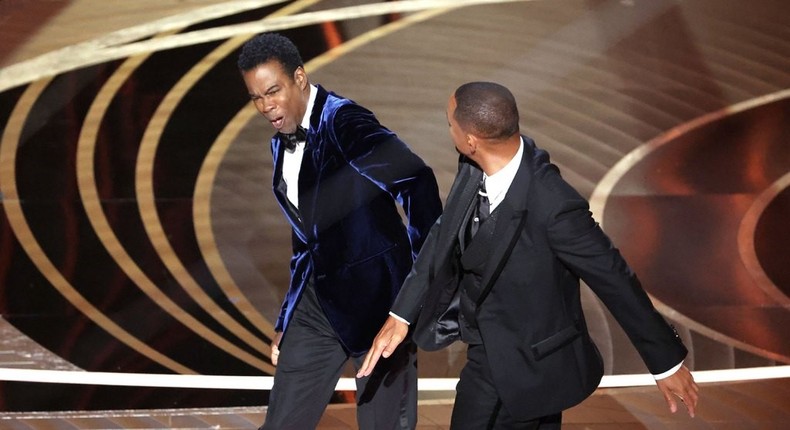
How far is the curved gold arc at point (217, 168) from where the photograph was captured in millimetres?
4895

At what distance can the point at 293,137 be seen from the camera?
300cm

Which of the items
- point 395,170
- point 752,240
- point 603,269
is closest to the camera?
point 603,269

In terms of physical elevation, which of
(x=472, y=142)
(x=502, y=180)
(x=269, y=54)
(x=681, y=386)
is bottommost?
(x=681, y=386)

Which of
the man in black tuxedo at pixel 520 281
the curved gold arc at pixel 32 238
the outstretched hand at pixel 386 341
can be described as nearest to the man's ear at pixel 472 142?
the man in black tuxedo at pixel 520 281

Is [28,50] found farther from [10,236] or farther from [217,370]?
[217,370]

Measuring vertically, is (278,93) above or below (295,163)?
above

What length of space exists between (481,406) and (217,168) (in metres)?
3.11

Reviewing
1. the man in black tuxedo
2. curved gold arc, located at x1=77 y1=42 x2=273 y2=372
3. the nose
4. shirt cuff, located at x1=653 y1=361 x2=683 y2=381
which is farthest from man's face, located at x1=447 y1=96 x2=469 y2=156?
curved gold arc, located at x1=77 y1=42 x2=273 y2=372

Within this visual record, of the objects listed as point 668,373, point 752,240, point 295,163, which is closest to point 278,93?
point 295,163

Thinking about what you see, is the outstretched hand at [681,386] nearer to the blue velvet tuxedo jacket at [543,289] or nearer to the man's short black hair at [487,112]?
the blue velvet tuxedo jacket at [543,289]

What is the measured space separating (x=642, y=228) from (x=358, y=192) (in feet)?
9.07

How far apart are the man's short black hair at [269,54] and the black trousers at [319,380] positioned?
646 mm

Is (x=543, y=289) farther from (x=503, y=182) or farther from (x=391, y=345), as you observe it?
(x=391, y=345)

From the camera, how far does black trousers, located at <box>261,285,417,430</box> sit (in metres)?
3.01
